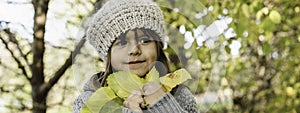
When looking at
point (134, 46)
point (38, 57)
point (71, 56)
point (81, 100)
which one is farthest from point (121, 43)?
point (38, 57)

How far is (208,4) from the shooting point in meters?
1.97

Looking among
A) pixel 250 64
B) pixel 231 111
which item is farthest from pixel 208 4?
pixel 231 111

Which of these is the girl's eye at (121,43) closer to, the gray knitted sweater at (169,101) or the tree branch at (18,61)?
the gray knitted sweater at (169,101)

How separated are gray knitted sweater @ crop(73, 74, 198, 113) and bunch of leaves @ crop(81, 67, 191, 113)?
17 mm

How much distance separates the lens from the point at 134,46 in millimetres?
649

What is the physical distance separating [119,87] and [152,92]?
4 centimetres

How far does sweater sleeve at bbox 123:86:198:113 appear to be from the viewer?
2.17 ft

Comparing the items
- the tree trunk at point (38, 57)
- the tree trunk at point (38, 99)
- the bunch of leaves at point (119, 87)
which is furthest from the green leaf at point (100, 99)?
the tree trunk at point (38, 99)

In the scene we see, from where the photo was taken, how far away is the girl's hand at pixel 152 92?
636 mm

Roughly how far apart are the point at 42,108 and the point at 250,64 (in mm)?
867

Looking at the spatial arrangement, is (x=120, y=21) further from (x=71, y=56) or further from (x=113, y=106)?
(x=71, y=56)

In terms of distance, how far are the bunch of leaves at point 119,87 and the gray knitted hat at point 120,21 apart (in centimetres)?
7

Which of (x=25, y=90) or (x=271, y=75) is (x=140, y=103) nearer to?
(x=25, y=90)

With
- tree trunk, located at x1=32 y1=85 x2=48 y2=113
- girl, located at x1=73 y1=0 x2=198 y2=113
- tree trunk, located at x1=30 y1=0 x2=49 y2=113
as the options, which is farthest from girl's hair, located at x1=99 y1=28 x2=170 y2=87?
tree trunk, located at x1=32 y1=85 x2=48 y2=113
